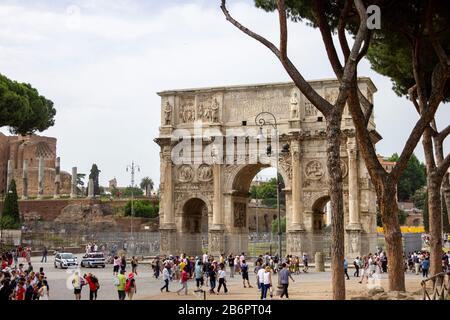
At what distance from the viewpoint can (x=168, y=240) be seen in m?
36.2

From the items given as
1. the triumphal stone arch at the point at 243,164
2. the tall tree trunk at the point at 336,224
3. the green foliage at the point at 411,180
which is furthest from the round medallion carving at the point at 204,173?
the green foliage at the point at 411,180

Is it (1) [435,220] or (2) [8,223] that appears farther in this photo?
(2) [8,223]

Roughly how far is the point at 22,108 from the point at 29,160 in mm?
45619

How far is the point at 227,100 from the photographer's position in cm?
3619

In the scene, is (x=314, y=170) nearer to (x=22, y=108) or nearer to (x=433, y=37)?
(x=433, y=37)

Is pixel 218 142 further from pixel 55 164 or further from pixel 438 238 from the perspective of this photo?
pixel 55 164

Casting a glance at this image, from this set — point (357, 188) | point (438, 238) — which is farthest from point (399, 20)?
point (357, 188)

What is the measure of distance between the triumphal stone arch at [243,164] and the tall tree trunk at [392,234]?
56.2 ft

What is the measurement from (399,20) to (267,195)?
84960mm

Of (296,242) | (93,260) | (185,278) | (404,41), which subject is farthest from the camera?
(296,242)

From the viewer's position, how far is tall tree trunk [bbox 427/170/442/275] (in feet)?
59.5

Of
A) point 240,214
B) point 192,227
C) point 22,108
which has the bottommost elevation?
point 192,227

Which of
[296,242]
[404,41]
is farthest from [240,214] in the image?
[404,41]
